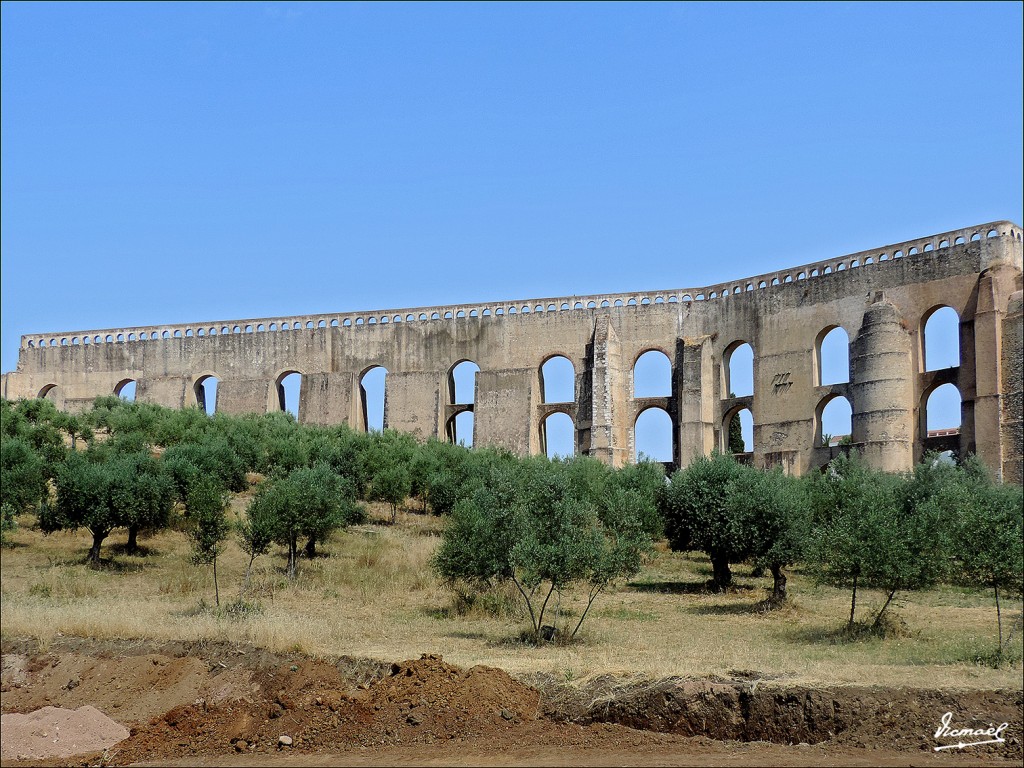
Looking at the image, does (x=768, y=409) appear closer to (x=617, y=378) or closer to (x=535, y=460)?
(x=617, y=378)

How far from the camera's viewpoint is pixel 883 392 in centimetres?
2800

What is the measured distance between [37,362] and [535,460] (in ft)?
68.4

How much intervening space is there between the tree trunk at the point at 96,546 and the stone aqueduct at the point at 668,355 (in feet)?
52.0

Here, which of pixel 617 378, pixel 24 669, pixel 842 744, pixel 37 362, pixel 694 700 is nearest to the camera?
pixel 842 744

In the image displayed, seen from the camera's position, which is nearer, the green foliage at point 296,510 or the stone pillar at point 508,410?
the green foliage at point 296,510

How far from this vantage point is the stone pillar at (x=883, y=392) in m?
27.5

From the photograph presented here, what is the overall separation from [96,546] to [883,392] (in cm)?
1881

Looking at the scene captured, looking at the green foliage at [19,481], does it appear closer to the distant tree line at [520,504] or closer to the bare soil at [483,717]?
the distant tree line at [520,504]

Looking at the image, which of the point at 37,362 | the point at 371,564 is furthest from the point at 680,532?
the point at 37,362

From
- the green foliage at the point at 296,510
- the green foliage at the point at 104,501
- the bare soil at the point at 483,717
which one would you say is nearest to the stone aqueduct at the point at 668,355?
the green foliage at the point at 296,510

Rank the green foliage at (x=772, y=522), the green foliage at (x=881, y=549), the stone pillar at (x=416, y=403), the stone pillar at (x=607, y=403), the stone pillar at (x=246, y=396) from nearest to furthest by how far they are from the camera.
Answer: the green foliage at (x=881, y=549), the green foliage at (x=772, y=522), the stone pillar at (x=607, y=403), the stone pillar at (x=416, y=403), the stone pillar at (x=246, y=396)

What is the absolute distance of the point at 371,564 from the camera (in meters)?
20.3

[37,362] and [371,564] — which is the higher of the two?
[37,362]

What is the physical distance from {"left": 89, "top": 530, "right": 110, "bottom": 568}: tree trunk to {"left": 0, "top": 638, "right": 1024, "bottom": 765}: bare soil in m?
5.70
